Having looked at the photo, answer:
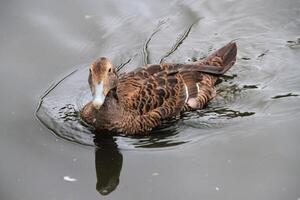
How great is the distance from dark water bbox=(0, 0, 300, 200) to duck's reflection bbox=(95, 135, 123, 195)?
0.01 metres

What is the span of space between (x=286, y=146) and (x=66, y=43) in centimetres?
348

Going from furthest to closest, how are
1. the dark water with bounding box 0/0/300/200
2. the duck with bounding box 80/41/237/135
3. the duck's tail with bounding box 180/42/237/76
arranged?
the duck's tail with bounding box 180/42/237/76, the duck with bounding box 80/41/237/135, the dark water with bounding box 0/0/300/200

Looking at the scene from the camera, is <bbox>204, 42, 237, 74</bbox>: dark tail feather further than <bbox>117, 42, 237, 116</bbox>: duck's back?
Yes

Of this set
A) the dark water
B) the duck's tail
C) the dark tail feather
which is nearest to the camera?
the dark water

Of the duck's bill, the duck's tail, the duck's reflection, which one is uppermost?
the duck's bill

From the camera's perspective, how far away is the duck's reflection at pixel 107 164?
23.8ft

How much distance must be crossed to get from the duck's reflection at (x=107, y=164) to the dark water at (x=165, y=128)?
1 centimetres

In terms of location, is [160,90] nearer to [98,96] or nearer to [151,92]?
[151,92]

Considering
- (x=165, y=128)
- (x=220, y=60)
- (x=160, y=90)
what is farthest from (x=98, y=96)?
(x=220, y=60)

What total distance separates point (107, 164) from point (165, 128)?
0.88 m

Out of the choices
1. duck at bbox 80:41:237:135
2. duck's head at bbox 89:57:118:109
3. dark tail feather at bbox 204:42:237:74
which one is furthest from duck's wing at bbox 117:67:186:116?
dark tail feather at bbox 204:42:237:74

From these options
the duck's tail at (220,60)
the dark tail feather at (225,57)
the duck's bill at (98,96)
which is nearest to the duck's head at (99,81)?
the duck's bill at (98,96)

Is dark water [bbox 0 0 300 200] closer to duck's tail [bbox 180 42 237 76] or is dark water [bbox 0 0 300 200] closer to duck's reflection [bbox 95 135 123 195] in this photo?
duck's reflection [bbox 95 135 123 195]

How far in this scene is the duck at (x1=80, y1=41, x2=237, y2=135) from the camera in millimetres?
7770
